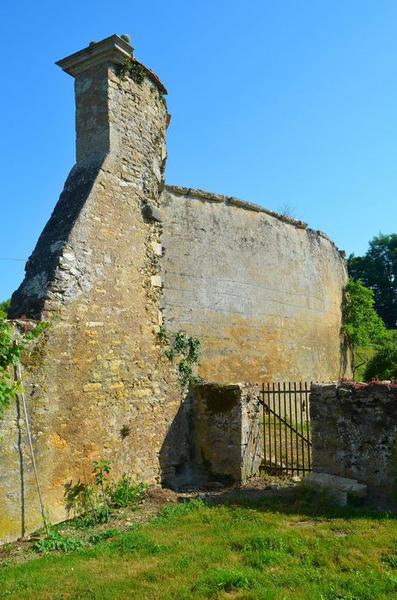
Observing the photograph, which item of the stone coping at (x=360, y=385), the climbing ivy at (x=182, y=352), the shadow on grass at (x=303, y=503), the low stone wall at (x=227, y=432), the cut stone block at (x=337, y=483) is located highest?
the climbing ivy at (x=182, y=352)

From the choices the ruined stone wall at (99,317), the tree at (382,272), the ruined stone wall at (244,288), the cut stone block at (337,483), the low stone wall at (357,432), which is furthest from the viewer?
the tree at (382,272)

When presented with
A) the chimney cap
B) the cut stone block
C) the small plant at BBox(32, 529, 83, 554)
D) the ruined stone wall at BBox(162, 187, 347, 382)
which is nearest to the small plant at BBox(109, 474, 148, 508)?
the small plant at BBox(32, 529, 83, 554)

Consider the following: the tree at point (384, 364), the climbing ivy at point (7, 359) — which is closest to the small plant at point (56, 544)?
the climbing ivy at point (7, 359)

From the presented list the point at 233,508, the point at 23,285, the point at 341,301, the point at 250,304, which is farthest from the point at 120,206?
the point at 341,301

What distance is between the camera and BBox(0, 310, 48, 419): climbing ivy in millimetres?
5809

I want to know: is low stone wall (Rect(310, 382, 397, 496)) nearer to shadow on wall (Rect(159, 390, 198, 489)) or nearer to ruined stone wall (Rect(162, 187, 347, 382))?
shadow on wall (Rect(159, 390, 198, 489))

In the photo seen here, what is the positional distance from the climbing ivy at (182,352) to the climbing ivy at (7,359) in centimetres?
295

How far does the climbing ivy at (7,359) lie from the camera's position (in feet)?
19.1

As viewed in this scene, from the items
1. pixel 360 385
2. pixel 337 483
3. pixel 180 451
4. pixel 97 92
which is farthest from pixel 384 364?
pixel 97 92

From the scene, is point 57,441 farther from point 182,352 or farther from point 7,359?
point 182,352

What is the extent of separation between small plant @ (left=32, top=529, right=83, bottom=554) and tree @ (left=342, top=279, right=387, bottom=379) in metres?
15.0

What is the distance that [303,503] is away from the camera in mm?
7176

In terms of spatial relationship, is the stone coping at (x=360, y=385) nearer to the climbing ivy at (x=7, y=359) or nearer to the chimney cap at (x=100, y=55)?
the climbing ivy at (x=7, y=359)

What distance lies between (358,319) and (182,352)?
12396 mm
